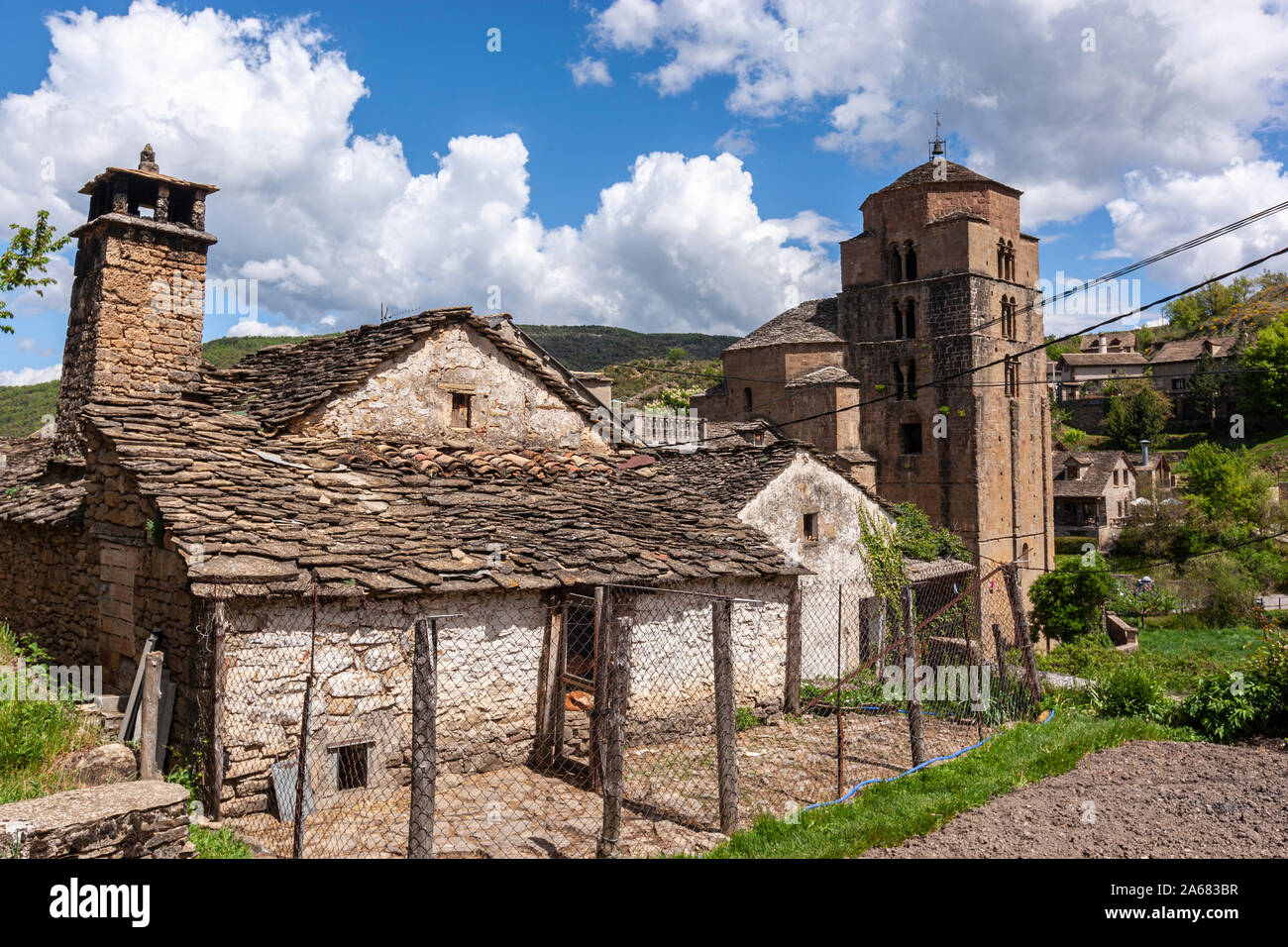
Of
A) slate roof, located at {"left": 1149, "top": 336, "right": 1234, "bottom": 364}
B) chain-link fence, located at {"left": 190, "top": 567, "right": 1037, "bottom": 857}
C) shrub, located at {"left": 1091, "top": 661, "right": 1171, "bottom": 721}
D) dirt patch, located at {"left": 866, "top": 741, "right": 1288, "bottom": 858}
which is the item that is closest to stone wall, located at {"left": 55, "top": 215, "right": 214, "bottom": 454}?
chain-link fence, located at {"left": 190, "top": 567, "right": 1037, "bottom": 857}

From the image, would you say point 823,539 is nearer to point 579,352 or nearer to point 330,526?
point 330,526

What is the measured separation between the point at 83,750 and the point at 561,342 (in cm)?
8496

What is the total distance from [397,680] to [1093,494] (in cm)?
5125

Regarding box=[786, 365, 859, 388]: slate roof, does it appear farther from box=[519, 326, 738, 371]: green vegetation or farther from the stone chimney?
box=[519, 326, 738, 371]: green vegetation

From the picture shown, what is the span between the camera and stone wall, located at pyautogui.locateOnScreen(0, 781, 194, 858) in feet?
14.1

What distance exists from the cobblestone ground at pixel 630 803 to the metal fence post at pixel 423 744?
30.6 inches

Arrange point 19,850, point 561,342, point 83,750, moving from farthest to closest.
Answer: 1. point 561,342
2. point 83,750
3. point 19,850

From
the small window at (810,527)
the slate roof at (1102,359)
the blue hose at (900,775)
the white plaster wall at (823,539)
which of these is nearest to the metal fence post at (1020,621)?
the blue hose at (900,775)

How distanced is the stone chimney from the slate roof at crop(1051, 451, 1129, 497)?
4812cm

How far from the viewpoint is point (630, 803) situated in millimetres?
7543

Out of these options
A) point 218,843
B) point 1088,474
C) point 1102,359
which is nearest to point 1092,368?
point 1102,359
